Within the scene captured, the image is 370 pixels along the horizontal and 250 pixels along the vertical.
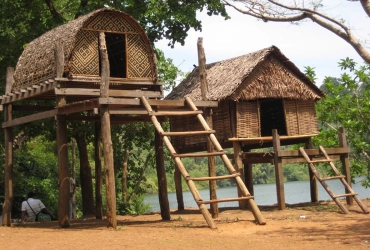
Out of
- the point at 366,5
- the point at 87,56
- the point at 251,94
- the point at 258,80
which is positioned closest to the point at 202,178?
the point at 366,5

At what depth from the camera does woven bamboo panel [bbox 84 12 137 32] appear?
12.9 meters

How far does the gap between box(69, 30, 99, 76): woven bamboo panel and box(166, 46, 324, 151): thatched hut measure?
427 cm

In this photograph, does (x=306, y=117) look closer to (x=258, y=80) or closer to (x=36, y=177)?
(x=258, y=80)

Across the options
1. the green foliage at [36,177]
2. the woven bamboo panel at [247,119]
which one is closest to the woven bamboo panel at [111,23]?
the woven bamboo panel at [247,119]

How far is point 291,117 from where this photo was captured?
1723 centimetres

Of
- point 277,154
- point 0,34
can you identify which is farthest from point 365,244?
point 0,34

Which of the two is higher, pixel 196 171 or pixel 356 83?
pixel 356 83

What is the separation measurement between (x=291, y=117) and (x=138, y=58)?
5711 millimetres

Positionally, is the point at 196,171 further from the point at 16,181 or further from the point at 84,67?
the point at 84,67

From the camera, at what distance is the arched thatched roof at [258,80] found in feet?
52.9

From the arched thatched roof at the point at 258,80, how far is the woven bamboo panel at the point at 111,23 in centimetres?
371

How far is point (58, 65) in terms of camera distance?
1211 cm

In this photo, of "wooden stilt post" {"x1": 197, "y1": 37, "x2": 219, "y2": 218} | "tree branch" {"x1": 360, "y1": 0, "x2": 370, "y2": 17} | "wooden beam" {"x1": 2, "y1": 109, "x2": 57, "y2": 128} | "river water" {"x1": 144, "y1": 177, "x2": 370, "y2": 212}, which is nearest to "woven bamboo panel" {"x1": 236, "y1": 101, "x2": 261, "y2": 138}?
"wooden stilt post" {"x1": 197, "y1": 37, "x2": 219, "y2": 218}

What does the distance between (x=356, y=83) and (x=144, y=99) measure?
1150 centimetres
